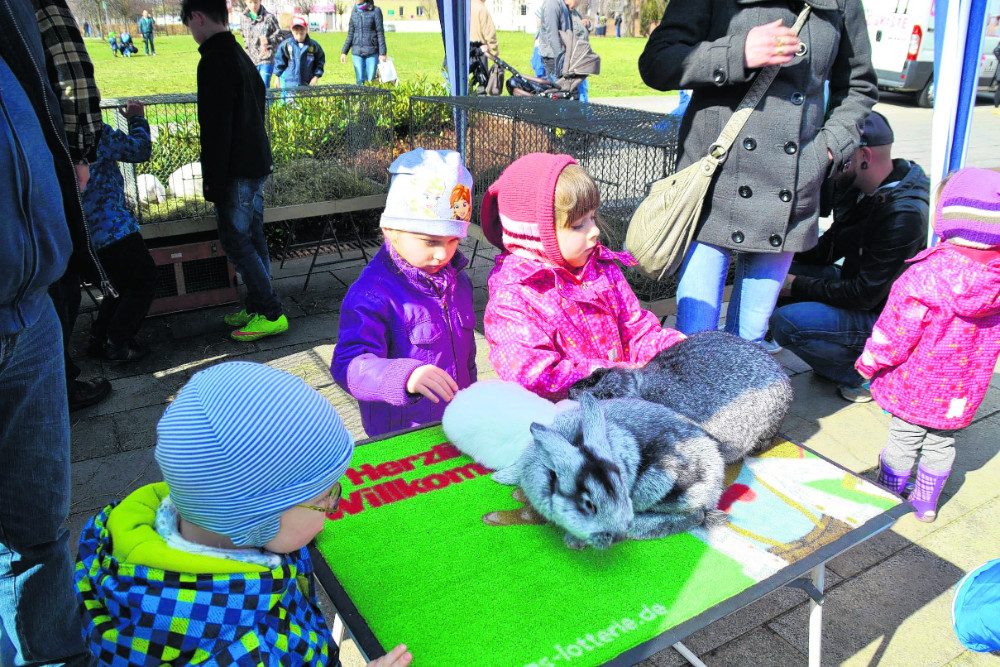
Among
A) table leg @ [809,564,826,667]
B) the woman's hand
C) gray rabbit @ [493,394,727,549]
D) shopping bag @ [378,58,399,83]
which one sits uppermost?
shopping bag @ [378,58,399,83]

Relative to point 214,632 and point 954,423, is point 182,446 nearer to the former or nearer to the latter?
point 214,632

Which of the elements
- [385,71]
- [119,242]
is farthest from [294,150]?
[385,71]

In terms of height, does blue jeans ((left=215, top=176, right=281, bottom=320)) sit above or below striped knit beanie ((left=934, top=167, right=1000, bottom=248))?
below

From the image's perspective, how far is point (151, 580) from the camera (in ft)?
3.77

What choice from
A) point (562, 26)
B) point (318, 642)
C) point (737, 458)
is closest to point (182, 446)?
point (318, 642)

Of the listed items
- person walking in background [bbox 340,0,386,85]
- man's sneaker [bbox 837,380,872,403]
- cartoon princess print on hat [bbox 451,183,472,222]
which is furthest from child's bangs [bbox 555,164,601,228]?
person walking in background [bbox 340,0,386,85]

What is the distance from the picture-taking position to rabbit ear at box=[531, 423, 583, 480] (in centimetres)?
152

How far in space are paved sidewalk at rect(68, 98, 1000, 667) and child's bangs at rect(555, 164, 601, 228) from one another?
1443 millimetres

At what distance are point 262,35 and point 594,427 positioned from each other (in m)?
11.2

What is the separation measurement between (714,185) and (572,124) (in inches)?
66.1

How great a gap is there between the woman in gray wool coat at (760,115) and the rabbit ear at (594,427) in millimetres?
1449

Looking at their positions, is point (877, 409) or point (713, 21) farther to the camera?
point (877, 409)

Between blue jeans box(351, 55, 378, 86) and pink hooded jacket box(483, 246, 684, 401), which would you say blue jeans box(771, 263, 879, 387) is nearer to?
pink hooded jacket box(483, 246, 684, 401)

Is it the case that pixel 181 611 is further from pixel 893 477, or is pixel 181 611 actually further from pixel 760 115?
pixel 893 477
